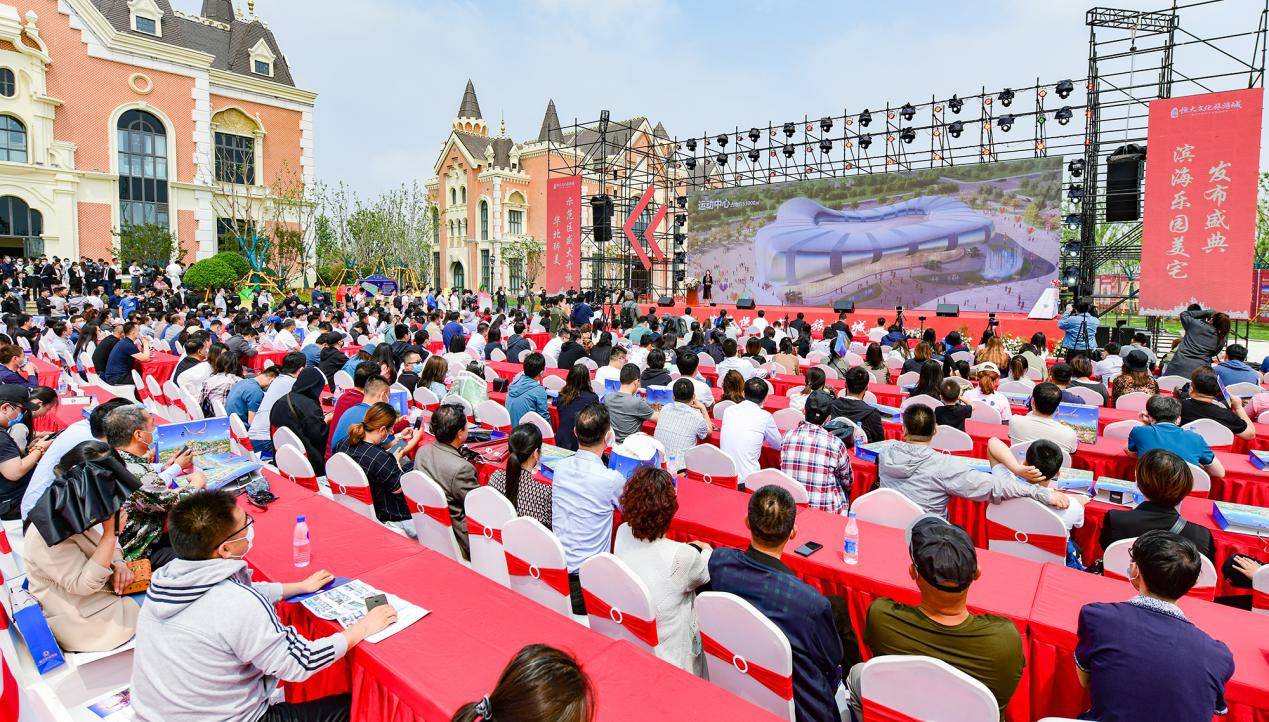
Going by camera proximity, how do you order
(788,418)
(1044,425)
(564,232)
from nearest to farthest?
1. (1044,425)
2. (788,418)
3. (564,232)

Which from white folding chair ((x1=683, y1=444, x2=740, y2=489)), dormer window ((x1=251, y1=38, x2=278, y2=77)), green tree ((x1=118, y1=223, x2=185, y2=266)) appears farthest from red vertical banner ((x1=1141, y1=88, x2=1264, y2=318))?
dormer window ((x1=251, y1=38, x2=278, y2=77))

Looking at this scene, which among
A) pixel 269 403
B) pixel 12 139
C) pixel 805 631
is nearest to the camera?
pixel 805 631

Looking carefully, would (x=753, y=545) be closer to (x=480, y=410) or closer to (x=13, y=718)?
(x=13, y=718)

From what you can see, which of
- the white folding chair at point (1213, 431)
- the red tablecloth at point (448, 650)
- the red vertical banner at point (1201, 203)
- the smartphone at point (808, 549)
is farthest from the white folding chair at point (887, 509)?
the red vertical banner at point (1201, 203)

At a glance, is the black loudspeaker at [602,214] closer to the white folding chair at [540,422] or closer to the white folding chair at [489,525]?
the white folding chair at [540,422]

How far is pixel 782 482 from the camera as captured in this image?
150 inches

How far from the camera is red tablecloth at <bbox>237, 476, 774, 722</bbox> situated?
1.91m

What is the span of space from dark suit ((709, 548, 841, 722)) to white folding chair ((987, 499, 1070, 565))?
1.72 m

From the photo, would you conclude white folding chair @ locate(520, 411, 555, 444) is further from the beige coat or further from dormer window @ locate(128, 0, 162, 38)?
dormer window @ locate(128, 0, 162, 38)

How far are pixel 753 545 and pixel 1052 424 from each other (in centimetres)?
323

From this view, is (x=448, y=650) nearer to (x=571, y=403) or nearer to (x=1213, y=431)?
(x=571, y=403)

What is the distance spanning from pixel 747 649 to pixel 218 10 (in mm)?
41307

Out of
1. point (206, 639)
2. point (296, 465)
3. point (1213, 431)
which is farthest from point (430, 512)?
point (1213, 431)

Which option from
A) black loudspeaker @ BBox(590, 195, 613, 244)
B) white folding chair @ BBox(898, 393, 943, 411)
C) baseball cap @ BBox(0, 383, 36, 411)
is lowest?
white folding chair @ BBox(898, 393, 943, 411)
